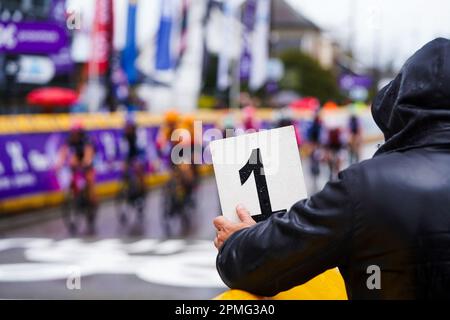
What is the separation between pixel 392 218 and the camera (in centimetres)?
191

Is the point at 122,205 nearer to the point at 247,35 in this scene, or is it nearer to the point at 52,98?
the point at 52,98

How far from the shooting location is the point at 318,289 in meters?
2.38

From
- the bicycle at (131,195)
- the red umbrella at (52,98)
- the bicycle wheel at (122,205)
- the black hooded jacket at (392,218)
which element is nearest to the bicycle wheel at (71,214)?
the bicycle wheel at (122,205)

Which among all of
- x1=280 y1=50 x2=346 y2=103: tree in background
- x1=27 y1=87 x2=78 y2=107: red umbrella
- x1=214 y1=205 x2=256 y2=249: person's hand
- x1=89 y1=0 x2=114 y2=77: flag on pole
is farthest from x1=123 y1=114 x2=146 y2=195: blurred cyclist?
x1=280 y1=50 x2=346 y2=103: tree in background

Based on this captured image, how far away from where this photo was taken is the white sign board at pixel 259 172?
2342 mm

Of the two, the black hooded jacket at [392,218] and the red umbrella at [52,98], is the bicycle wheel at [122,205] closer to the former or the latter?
the red umbrella at [52,98]

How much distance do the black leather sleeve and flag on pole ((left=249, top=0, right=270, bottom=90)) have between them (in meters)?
31.0

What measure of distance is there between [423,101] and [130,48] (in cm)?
1863

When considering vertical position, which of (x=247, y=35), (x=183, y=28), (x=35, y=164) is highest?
(x=247, y=35)

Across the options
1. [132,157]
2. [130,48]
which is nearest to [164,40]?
[130,48]

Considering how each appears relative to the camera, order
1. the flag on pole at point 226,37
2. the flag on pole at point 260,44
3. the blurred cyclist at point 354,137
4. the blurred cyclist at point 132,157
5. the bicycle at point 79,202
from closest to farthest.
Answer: the bicycle at point 79,202
the blurred cyclist at point 132,157
the blurred cyclist at point 354,137
the flag on pole at point 226,37
the flag on pole at point 260,44

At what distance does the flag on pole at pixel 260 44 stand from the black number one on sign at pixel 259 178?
101 feet

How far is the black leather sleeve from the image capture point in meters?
1.92

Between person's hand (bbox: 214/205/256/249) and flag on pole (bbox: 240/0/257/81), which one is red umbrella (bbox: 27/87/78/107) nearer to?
flag on pole (bbox: 240/0/257/81)
